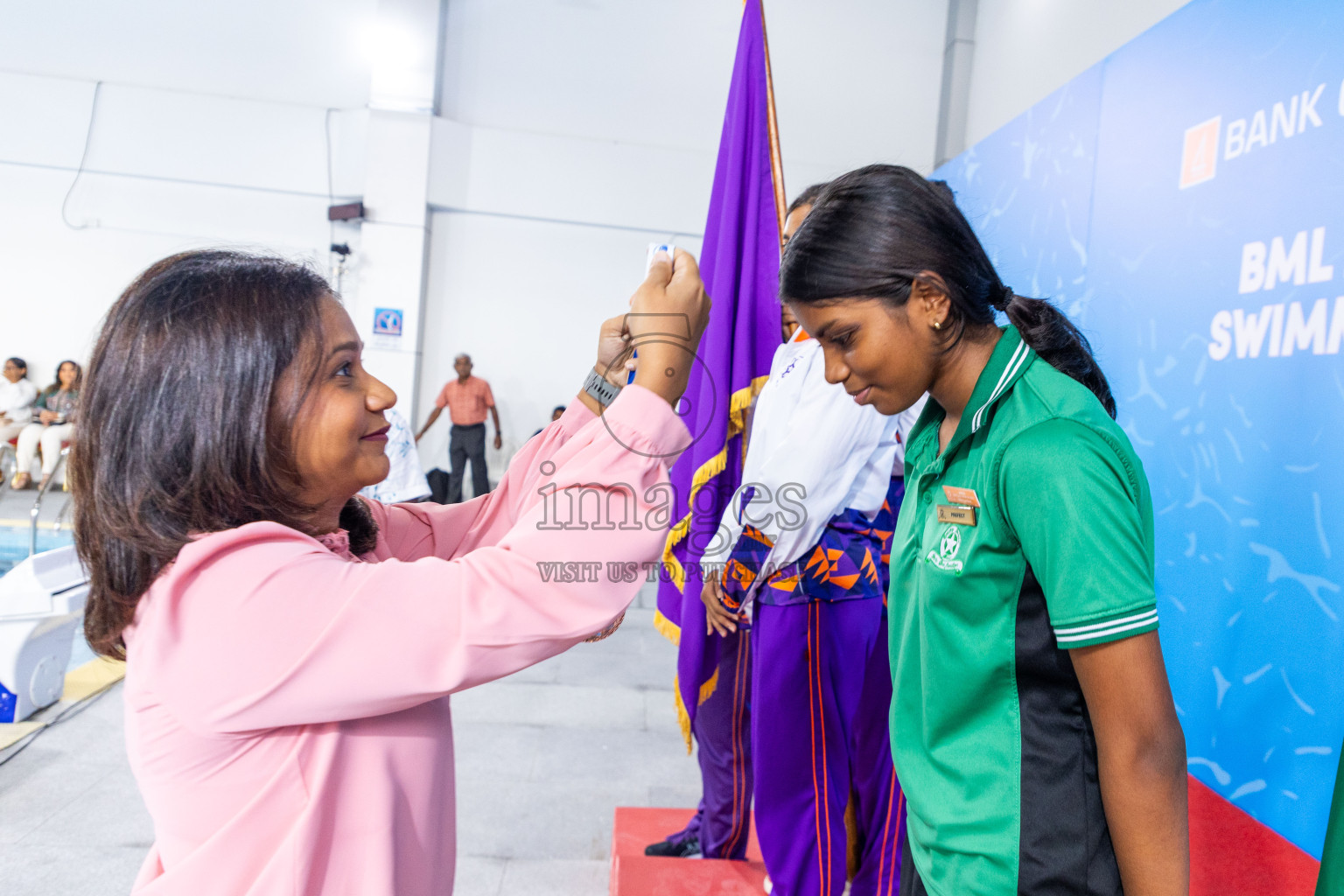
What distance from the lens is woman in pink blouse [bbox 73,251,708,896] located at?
2.00 feet

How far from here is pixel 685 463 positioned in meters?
2.32

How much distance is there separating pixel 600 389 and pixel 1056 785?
2.13 ft

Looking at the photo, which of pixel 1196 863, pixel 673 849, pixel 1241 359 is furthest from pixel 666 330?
pixel 1241 359

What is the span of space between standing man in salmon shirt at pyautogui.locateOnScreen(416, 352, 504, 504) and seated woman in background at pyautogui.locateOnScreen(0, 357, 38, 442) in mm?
3671

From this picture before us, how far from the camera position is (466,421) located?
7.80 meters

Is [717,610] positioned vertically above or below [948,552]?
below

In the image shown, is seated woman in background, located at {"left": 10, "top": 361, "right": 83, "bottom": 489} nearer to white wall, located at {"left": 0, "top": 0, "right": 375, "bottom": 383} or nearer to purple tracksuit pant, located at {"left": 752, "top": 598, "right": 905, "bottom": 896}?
white wall, located at {"left": 0, "top": 0, "right": 375, "bottom": 383}

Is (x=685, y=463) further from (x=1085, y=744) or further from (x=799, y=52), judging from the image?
(x=799, y=52)

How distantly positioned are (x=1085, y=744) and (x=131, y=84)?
980cm

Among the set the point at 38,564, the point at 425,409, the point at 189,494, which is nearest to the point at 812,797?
the point at 189,494

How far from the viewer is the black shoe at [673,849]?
7.32 ft

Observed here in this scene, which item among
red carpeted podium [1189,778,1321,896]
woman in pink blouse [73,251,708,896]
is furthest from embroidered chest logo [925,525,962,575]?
red carpeted podium [1189,778,1321,896]

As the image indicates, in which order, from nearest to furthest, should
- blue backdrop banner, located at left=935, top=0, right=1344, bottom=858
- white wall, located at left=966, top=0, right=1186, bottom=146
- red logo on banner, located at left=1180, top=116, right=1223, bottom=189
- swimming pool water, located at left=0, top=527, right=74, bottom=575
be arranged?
1. blue backdrop banner, located at left=935, top=0, right=1344, bottom=858
2. red logo on banner, located at left=1180, top=116, right=1223, bottom=189
3. white wall, located at left=966, top=0, right=1186, bottom=146
4. swimming pool water, located at left=0, top=527, right=74, bottom=575

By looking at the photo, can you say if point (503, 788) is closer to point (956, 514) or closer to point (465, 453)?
point (956, 514)
